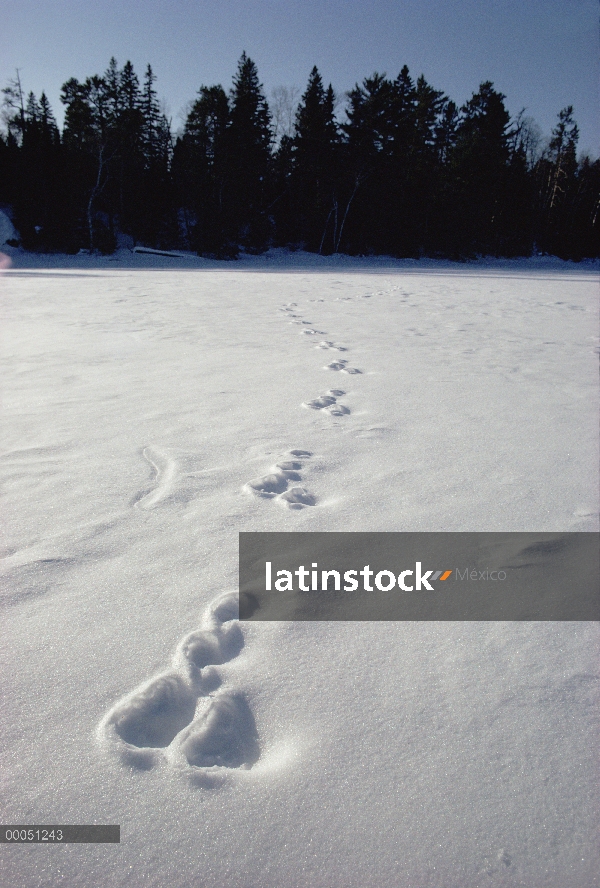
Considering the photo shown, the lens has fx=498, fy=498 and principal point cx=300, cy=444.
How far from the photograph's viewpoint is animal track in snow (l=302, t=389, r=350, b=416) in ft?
8.82

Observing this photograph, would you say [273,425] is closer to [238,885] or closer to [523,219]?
[238,885]

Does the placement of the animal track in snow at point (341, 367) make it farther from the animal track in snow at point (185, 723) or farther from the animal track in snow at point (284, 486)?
the animal track in snow at point (185, 723)

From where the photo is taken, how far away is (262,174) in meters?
22.3

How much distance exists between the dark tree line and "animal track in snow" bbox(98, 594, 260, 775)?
67.3 ft

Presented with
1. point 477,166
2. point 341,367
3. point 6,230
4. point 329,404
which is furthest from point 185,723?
point 477,166

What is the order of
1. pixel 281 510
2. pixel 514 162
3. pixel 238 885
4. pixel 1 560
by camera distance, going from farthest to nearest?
pixel 514 162 < pixel 281 510 < pixel 1 560 < pixel 238 885

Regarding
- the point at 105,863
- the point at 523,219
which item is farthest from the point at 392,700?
the point at 523,219

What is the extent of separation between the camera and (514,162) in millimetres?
26156

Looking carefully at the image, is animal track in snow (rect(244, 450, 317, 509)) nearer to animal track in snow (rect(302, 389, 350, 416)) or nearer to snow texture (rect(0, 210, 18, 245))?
animal track in snow (rect(302, 389, 350, 416))

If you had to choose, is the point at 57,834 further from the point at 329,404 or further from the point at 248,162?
the point at 248,162

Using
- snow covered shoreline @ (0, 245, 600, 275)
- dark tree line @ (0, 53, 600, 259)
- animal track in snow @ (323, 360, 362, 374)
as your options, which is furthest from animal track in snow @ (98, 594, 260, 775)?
dark tree line @ (0, 53, 600, 259)

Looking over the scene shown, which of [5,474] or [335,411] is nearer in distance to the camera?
[5,474]

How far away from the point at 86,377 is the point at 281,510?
207 centimetres

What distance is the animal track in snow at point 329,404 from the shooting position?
8.82 ft
